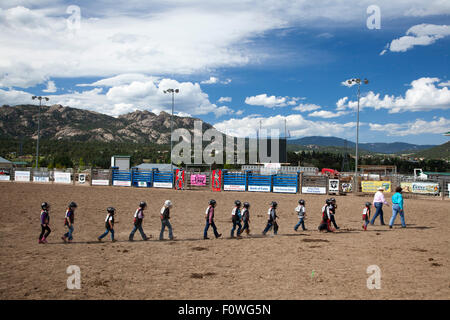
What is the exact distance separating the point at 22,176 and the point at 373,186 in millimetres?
41437

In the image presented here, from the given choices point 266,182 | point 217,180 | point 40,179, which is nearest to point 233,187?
point 217,180

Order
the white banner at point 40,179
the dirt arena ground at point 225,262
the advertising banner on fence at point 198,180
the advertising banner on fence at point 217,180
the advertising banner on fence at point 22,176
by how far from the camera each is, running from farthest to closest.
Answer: the advertising banner on fence at point 22,176
the white banner at point 40,179
the advertising banner on fence at point 198,180
the advertising banner on fence at point 217,180
the dirt arena ground at point 225,262

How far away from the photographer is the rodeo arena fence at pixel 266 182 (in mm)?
29969

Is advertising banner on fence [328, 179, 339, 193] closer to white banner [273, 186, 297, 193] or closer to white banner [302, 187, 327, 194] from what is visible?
white banner [302, 187, 327, 194]

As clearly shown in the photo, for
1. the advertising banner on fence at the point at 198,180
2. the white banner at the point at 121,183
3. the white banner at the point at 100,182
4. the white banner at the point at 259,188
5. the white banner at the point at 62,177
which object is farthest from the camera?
the white banner at the point at 62,177

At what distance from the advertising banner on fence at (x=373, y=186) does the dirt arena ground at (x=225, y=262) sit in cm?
1526

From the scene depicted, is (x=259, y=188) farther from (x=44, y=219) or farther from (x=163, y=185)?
(x=44, y=219)

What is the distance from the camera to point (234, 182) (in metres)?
33.9

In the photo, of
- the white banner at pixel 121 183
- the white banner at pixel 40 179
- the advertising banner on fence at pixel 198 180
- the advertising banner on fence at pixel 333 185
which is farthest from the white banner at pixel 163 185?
the advertising banner on fence at pixel 333 185

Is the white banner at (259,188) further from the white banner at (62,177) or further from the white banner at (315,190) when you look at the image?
the white banner at (62,177)

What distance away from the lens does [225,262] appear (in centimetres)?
880
